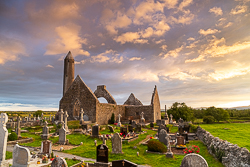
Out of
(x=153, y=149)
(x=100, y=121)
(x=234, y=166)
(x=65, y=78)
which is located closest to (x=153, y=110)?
(x=100, y=121)

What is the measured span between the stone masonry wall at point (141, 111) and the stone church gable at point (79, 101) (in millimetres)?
11276

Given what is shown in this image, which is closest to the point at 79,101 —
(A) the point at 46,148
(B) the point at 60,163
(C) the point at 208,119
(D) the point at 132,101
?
(D) the point at 132,101

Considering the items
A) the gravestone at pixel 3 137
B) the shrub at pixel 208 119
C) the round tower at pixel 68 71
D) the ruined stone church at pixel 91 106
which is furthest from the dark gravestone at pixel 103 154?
the shrub at pixel 208 119

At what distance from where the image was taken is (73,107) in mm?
28562

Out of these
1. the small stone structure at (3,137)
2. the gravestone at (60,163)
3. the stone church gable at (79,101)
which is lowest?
the gravestone at (60,163)

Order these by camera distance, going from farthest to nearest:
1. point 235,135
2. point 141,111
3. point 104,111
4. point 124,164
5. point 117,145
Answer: point 141,111, point 104,111, point 235,135, point 117,145, point 124,164

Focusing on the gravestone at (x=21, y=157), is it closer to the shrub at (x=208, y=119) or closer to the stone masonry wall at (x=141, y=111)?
the stone masonry wall at (x=141, y=111)

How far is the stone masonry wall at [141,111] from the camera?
34.9 meters

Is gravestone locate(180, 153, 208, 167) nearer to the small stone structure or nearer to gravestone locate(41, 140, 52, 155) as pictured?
gravestone locate(41, 140, 52, 155)

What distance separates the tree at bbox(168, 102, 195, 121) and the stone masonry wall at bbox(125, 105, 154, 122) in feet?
28.3

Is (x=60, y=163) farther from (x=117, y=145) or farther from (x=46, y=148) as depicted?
(x=117, y=145)

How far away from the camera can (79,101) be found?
28172 millimetres

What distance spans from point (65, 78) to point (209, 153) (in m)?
35.0

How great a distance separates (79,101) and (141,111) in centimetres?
1391
